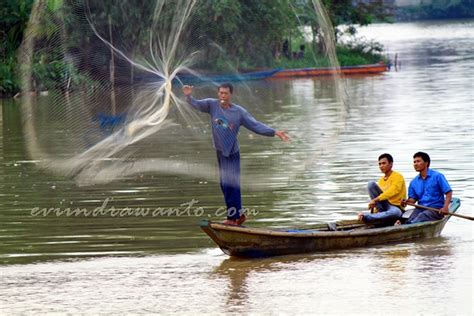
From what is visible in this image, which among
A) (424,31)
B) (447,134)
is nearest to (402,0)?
(424,31)

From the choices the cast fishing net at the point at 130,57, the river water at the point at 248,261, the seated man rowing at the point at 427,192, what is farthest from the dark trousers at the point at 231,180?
the seated man rowing at the point at 427,192

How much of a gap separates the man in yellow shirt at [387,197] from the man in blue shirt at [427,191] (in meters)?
0.11

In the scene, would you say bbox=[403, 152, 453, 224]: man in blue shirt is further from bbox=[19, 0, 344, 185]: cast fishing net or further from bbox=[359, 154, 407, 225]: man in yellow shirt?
bbox=[19, 0, 344, 185]: cast fishing net

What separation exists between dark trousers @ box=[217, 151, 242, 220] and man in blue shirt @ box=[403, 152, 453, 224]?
1785mm

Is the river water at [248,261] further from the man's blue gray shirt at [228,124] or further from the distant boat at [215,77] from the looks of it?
the man's blue gray shirt at [228,124]

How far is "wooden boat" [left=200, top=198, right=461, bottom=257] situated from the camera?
11.0 m

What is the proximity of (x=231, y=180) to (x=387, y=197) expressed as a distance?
169 cm

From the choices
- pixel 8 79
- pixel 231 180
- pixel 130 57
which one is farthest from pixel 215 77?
pixel 8 79

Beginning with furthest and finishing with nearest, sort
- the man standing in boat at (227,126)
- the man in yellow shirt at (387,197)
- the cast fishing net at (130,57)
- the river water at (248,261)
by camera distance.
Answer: the man in yellow shirt at (387,197) < the cast fishing net at (130,57) < the man standing in boat at (227,126) < the river water at (248,261)

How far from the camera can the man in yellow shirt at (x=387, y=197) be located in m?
12.1

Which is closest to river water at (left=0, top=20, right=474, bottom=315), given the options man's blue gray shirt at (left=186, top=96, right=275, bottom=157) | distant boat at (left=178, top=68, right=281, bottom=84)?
distant boat at (left=178, top=68, right=281, bottom=84)

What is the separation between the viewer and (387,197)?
12164 mm

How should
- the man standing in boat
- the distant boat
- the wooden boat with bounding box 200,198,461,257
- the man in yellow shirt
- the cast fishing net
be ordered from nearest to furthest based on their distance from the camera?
the wooden boat with bounding box 200,198,461,257 → the man standing in boat → the cast fishing net → the distant boat → the man in yellow shirt

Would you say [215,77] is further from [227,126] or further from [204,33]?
[227,126]
